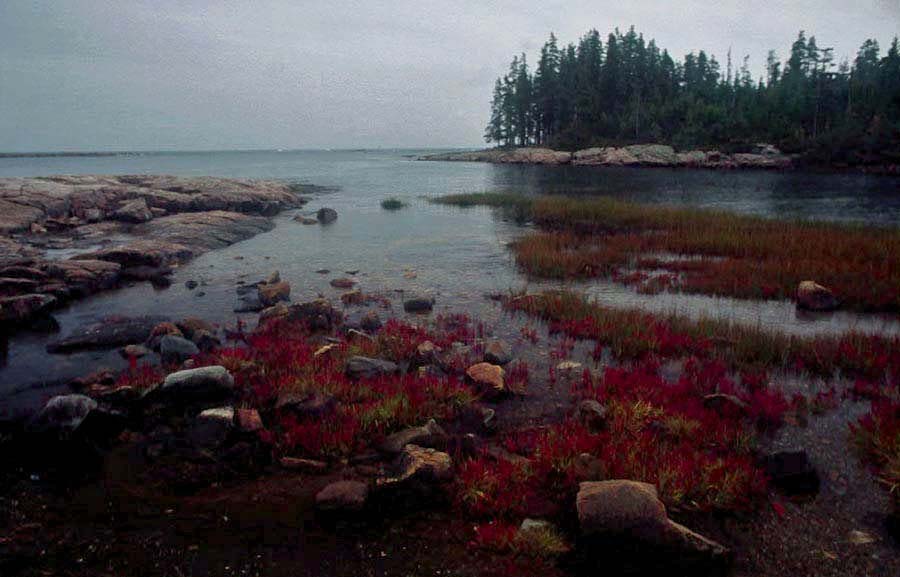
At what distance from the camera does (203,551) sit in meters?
5.39

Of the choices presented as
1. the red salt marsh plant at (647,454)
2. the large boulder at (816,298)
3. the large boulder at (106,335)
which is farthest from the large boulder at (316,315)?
the large boulder at (816,298)

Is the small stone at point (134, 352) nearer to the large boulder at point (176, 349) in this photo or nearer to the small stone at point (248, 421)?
the large boulder at point (176, 349)

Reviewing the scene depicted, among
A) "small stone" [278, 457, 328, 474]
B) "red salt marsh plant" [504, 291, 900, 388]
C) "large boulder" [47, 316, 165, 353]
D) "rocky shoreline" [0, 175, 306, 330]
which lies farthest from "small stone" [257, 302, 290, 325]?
"small stone" [278, 457, 328, 474]

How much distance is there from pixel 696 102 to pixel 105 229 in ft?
349

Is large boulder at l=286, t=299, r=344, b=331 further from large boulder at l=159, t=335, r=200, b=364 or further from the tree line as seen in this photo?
the tree line

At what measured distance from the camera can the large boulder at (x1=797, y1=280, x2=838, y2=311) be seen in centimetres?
1455

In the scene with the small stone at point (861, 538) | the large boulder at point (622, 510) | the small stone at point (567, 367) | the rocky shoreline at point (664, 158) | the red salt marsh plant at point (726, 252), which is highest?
the rocky shoreline at point (664, 158)

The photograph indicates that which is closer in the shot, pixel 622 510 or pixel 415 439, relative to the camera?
pixel 622 510

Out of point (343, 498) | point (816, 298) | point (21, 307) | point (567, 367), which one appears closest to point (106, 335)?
point (21, 307)

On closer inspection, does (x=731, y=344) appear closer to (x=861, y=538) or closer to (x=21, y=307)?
(x=861, y=538)

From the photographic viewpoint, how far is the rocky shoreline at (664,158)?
82.7 m

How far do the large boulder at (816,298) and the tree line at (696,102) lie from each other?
245ft

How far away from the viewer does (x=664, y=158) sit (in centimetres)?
8994

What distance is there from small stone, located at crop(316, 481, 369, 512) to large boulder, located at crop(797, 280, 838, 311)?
14031mm
